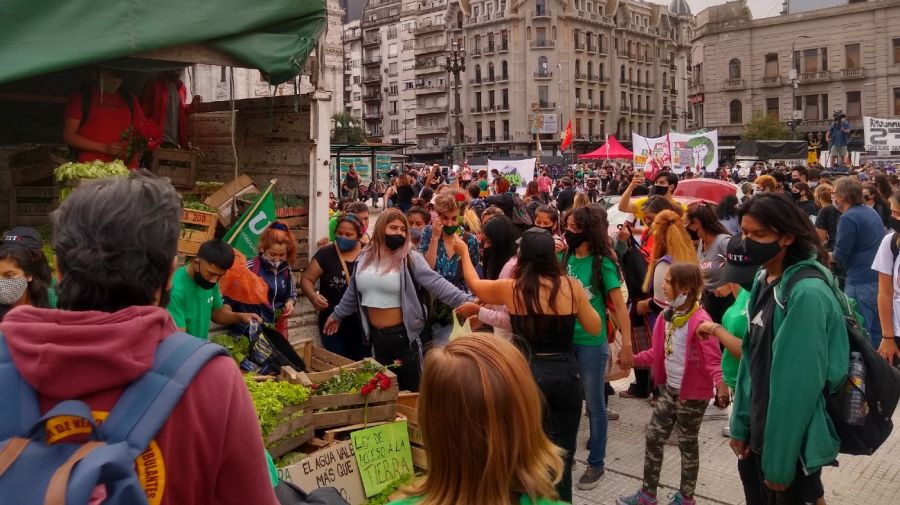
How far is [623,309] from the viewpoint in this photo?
5.04 metres

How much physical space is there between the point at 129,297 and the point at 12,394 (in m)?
0.30

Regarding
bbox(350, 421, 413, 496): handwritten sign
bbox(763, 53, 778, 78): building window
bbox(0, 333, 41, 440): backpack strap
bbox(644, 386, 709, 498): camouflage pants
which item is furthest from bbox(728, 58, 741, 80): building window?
bbox(0, 333, 41, 440): backpack strap

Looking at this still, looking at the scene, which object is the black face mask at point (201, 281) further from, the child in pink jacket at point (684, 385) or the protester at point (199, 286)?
the child in pink jacket at point (684, 385)

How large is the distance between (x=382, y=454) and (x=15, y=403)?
3.35m

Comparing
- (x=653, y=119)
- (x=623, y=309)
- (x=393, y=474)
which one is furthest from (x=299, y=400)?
(x=653, y=119)

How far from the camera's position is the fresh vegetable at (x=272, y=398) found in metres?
4.10

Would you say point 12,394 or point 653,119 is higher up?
point 653,119

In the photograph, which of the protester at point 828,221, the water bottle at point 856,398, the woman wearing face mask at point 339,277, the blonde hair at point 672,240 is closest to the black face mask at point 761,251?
the water bottle at point 856,398

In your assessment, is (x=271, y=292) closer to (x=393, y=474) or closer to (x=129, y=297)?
(x=393, y=474)

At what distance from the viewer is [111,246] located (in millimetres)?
1606

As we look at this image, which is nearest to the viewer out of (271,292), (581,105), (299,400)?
(299,400)

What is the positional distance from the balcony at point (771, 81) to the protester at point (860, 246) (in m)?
58.1

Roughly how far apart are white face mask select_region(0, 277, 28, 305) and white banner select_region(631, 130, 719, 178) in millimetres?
18540

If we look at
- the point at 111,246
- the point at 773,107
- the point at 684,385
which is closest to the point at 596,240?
the point at 684,385
